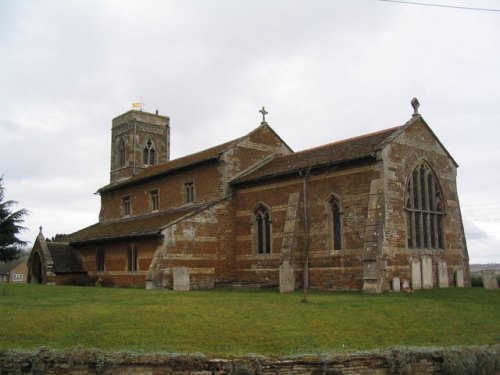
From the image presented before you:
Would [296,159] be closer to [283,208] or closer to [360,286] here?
[283,208]

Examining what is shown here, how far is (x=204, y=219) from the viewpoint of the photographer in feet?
104

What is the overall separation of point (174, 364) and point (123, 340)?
7.10 ft

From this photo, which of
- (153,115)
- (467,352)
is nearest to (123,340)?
(467,352)

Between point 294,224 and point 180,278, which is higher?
point 294,224

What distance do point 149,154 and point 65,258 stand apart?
15.9m

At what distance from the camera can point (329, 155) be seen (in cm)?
2902

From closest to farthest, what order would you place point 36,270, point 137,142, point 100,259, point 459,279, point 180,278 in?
point 180,278 < point 459,279 < point 100,259 < point 36,270 < point 137,142

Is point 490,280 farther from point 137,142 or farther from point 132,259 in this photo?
point 137,142

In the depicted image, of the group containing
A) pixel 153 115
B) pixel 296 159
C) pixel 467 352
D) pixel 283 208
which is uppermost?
pixel 153 115

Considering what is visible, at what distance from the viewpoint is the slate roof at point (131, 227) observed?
3200 centimetres

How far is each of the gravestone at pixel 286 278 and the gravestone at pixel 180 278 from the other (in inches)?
200

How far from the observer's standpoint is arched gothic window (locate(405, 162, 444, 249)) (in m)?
27.1

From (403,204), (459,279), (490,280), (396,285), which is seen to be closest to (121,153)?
(403,204)

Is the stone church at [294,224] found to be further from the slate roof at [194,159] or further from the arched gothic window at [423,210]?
the slate roof at [194,159]
